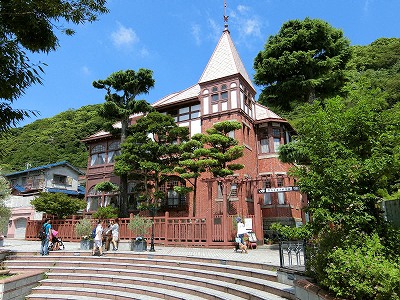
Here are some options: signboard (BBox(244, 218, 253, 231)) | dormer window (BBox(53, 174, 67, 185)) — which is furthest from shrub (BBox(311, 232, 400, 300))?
dormer window (BBox(53, 174, 67, 185))

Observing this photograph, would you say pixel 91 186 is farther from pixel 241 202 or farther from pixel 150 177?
pixel 241 202

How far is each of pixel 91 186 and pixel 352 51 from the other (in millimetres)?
26002

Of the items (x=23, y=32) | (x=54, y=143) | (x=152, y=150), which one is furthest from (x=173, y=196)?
(x=54, y=143)

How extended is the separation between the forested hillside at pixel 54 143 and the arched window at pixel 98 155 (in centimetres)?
2385

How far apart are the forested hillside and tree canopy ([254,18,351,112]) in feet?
124

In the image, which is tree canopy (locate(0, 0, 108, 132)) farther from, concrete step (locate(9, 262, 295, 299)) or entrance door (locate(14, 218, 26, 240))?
entrance door (locate(14, 218, 26, 240))

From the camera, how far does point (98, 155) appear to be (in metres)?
30.5

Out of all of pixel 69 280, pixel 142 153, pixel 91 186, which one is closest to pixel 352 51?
pixel 142 153

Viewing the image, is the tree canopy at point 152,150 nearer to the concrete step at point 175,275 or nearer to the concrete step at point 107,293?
the concrete step at point 175,275

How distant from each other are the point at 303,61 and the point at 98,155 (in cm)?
2087

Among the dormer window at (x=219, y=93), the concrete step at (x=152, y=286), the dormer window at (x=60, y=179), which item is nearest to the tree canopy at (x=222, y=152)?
the dormer window at (x=219, y=93)

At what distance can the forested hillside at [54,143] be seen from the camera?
183ft

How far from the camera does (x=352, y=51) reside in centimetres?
2330

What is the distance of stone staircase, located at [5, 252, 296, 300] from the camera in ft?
27.6
